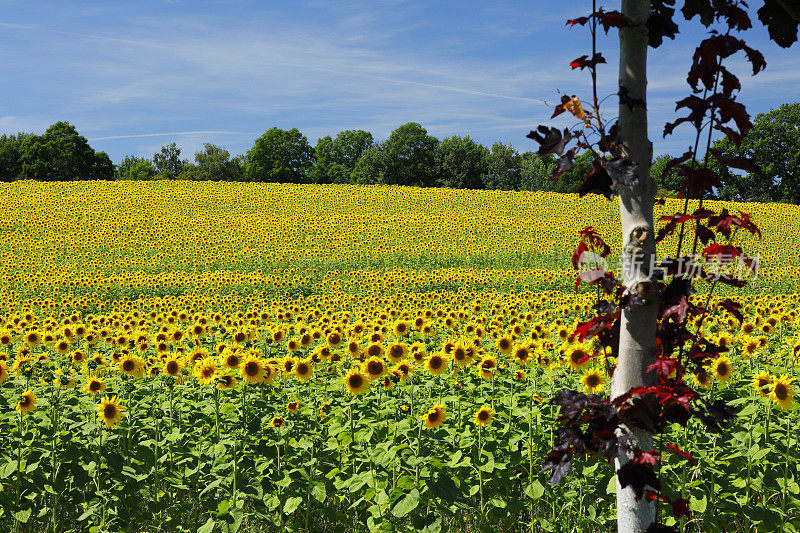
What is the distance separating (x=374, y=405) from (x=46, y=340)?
3.92 m

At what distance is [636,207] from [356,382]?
9.72ft

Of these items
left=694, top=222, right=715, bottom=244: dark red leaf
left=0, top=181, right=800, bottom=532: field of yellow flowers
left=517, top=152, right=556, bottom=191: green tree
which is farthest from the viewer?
left=517, top=152, right=556, bottom=191: green tree

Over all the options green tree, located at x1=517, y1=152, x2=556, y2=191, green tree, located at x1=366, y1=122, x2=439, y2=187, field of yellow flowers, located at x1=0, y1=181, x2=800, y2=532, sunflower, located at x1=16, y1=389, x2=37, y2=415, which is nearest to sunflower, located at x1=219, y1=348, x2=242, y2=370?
field of yellow flowers, located at x1=0, y1=181, x2=800, y2=532

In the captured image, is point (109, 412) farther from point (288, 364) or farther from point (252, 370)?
point (288, 364)

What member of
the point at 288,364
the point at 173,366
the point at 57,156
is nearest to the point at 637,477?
the point at 288,364

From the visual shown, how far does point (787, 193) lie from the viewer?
5988 centimetres

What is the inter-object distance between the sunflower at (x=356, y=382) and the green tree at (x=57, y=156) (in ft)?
247

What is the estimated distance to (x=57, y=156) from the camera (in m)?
69.5

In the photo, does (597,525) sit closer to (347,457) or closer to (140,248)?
(347,457)

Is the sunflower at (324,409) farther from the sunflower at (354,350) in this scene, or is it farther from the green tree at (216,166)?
the green tree at (216,166)

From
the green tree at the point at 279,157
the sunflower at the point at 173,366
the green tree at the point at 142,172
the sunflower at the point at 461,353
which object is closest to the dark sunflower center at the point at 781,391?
the sunflower at the point at 461,353

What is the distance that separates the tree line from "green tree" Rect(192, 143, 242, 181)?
15cm

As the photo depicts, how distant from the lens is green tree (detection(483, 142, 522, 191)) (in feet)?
244

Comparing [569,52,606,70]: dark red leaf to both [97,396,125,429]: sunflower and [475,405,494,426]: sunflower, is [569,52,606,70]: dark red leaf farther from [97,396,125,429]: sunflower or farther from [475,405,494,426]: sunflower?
[97,396,125,429]: sunflower
